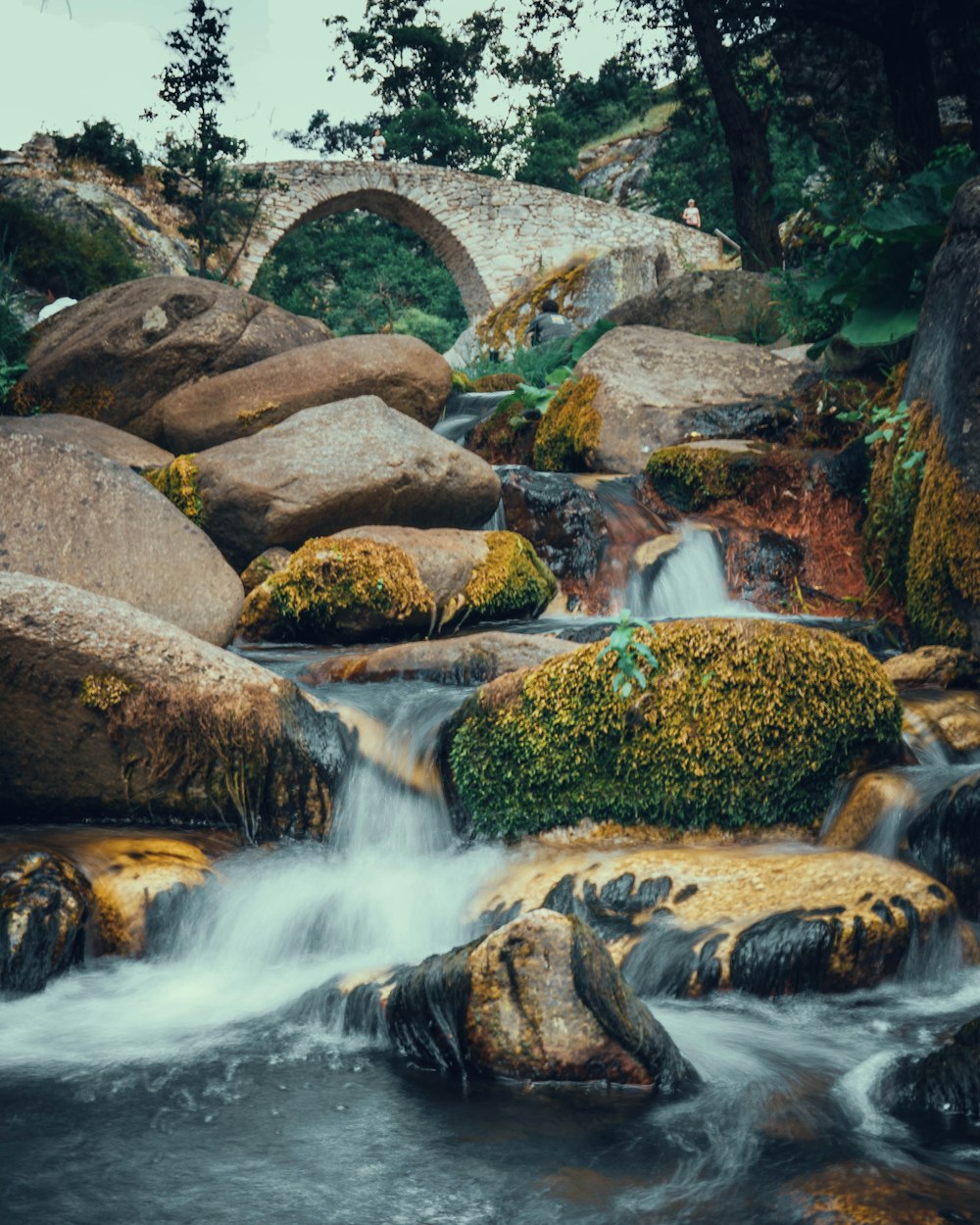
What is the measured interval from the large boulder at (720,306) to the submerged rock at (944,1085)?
10.3m

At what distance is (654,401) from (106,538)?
5.05 meters

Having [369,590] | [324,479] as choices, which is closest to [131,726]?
[369,590]

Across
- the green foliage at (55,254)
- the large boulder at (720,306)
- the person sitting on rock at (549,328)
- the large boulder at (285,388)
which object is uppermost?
the green foliage at (55,254)

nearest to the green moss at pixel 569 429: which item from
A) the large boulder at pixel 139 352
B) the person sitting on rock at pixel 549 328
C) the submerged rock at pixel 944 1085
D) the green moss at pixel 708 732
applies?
the large boulder at pixel 139 352

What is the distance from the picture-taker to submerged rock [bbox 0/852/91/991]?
3.51 metres

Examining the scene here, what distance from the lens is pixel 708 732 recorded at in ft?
13.9

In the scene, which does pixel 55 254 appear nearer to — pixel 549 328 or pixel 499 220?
pixel 549 328

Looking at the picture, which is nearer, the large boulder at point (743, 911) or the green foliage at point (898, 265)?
the large boulder at point (743, 911)

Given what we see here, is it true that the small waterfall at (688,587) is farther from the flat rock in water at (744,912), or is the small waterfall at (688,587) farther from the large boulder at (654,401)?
the flat rock in water at (744,912)

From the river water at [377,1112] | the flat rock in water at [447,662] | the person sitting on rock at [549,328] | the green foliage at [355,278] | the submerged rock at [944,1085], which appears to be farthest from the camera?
the green foliage at [355,278]

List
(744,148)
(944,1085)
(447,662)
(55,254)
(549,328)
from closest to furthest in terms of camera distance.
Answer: (944,1085), (447,662), (744,148), (55,254), (549,328)

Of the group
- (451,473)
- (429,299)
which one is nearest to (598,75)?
(429,299)

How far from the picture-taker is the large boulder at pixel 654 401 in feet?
30.7

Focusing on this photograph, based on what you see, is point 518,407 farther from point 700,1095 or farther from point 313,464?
point 700,1095
